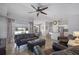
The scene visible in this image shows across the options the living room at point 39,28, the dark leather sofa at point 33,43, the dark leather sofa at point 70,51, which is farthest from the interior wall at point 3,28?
the dark leather sofa at point 70,51

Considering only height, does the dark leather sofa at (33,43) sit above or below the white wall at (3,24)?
below

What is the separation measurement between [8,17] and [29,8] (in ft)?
1.30

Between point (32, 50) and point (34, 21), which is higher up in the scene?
point (34, 21)

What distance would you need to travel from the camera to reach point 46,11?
2178 millimetres

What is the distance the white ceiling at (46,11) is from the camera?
216 cm

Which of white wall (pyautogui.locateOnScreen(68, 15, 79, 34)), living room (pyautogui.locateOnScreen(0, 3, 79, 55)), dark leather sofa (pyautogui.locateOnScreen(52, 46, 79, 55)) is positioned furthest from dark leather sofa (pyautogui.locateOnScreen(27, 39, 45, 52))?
white wall (pyautogui.locateOnScreen(68, 15, 79, 34))

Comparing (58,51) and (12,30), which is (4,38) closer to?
(12,30)

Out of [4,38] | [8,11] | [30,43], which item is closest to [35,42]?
[30,43]

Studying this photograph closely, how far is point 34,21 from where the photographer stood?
86.5 inches

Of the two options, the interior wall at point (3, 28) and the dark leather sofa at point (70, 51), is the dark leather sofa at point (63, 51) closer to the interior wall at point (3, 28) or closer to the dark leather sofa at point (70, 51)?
the dark leather sofa at point (70, 51)

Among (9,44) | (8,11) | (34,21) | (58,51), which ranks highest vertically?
(8,11)

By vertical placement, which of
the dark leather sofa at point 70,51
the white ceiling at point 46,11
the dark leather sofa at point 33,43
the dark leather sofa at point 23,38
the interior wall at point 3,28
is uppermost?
the white ceiling at point 46,11

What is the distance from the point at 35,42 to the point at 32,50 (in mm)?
154

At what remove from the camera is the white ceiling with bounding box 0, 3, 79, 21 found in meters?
2.16
